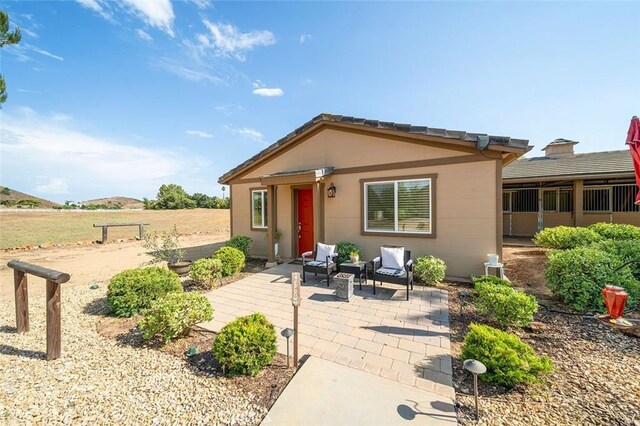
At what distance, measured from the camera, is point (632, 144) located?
3768 millimetres

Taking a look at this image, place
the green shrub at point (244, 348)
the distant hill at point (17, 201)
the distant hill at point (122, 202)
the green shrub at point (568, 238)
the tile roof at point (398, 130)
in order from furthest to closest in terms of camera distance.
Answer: the distant hill at point (122, 202)
the distant hill at point (17, 201)
the green shrub at point (568, 238)
the tile roof at point (398, 130)
the green shrub at point (244, 348)

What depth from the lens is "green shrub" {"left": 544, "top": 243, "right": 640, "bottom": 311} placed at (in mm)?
4555

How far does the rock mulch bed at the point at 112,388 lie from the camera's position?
2342 millimetres

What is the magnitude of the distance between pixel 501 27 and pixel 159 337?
33.3 feet

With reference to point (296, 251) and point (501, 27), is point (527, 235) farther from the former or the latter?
point (296, 251)

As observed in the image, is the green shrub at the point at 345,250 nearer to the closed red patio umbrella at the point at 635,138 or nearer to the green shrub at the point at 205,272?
the green shrub at the point at 205,272

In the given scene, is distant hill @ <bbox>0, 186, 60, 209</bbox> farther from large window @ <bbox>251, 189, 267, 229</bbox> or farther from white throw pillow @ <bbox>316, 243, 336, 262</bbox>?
white throw pillow @ <bbox>316, 243, 336, 262</bbox>

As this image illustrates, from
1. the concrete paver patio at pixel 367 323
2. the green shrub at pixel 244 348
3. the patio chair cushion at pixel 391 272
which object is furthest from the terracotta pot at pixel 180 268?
the patio chair cushion at pixel 391 272

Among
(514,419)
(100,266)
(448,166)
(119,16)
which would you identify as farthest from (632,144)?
(100,266)

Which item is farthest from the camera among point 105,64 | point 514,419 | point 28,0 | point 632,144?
point 105,64

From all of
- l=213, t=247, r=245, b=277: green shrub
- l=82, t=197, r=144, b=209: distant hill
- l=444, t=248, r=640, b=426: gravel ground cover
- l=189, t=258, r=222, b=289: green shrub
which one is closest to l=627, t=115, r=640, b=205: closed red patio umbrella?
l=444, t=248, r=640, b=426: gravel ground cover

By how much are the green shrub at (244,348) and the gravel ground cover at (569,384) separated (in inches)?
81.7

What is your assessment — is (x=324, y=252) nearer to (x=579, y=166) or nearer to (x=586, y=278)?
(x=586, y=278)

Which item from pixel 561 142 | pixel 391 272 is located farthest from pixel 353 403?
pixel 561 142
